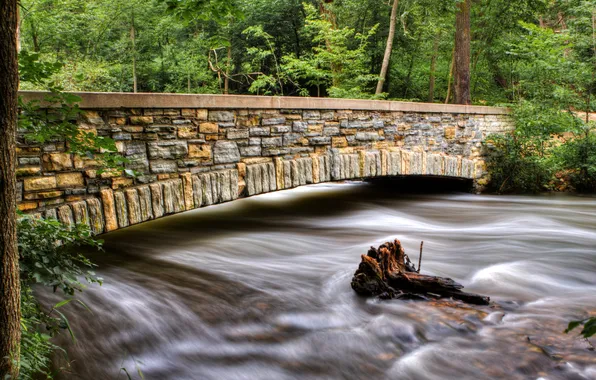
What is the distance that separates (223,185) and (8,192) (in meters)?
3.87

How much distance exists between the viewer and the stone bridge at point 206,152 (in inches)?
174

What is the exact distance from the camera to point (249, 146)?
6.11 metres

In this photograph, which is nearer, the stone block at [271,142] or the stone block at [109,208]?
the stone block at [109,208]

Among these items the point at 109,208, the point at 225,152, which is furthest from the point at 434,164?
the point at 109,208

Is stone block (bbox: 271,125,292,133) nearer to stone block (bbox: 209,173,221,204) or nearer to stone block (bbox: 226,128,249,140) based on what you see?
stone block (bbox: 226,128,249,140)

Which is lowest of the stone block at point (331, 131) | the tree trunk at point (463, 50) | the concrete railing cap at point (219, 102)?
the stone block at point (331, 131)

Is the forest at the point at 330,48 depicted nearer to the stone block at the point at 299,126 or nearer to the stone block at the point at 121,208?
the stone block at the point at 299,126

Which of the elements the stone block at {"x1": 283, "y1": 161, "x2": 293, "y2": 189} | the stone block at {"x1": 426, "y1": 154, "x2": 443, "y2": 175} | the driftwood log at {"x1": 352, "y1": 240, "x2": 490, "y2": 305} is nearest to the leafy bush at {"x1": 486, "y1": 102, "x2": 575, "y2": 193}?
the stone block at {"x1": 426, "y1": 154, "x2": 443, "y2": 175}

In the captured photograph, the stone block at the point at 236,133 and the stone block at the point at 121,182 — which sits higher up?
the stone block at the point at 236,133

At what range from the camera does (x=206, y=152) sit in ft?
18.5

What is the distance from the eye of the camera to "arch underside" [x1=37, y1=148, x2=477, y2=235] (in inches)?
183

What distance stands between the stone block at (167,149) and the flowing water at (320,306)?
1163 mm

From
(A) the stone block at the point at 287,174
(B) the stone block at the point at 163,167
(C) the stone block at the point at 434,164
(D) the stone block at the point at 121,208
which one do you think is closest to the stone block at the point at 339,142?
(A) the stone block at the point at 287,174

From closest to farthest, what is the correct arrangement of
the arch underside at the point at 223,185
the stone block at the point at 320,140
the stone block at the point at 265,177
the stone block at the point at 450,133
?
the arch underside at the point at 223,185
the stone block at the point at 265,177
the stone block at the point at 320,140
the stone block at the point at 450,133
